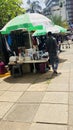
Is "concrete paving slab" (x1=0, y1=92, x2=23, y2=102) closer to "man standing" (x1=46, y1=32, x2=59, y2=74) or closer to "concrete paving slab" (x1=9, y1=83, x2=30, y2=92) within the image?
"concrete paving slab" (x1=9, y1=83, x2=30, y2=92)

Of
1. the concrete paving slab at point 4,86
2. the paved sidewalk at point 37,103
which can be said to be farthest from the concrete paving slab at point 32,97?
the concrete paving slab at point 4,86

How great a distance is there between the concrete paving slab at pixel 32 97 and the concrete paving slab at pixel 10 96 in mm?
164

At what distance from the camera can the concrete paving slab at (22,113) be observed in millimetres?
4775

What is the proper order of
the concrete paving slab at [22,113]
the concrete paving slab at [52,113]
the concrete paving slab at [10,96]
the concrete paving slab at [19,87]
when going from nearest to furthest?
1. the concrete paving slab at [52,113]
2. the concrete paving slab at [22,113]
3. the concrete paving slab at [10,96]
4. the concrete paving slab at [19,87]

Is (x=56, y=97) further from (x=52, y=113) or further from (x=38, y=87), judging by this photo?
(x=38, y=87)

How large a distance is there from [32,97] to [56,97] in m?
0.70

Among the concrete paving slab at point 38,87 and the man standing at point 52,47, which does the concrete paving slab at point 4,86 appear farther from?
the man standing at point 52,47

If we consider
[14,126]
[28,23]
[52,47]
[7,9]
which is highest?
[7,9]

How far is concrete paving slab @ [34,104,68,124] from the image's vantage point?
4574mm

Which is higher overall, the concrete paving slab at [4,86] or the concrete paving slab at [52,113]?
the concrete paving slab at [52,113]

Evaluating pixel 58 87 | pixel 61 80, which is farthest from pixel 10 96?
pixel 61 80

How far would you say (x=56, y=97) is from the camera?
5980 mm

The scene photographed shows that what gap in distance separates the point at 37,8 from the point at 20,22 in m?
51.2

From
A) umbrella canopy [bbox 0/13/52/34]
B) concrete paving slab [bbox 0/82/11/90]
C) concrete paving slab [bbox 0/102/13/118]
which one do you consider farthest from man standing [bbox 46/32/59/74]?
concrete paving slab [bbox 0/102/13/118]
